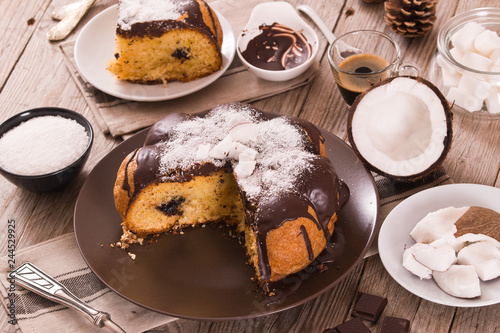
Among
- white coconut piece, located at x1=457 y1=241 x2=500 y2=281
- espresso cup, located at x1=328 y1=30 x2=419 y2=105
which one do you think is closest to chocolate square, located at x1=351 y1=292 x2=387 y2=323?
white coconut piece, located at x1=457 y1=241 x2=500 y2=281

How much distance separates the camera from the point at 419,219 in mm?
2209

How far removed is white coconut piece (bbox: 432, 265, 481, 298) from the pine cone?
5.19 feet

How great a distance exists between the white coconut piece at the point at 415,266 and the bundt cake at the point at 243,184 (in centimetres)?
29

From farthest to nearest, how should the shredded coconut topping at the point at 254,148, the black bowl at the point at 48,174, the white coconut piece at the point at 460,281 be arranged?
the black bowl at the point at 48,174
the shredded coconut topping at the point at 254,148
the white coconut piece at the point at 460,281

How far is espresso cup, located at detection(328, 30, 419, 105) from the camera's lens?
267cm

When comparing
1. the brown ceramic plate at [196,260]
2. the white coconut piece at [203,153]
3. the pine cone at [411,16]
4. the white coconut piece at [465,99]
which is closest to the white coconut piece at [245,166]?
the white coconut piece at [203,153]

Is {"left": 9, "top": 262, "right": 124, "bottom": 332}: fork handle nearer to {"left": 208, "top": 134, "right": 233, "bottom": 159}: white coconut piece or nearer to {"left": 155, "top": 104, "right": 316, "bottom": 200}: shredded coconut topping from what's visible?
{"left": 155, "top": 104, "right": 316, "bottom": 200}: shredded coconut topping

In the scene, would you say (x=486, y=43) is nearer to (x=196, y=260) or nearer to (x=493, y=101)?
(x=493, y=101)

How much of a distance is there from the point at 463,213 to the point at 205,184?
962 millimetres

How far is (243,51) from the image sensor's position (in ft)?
10.0

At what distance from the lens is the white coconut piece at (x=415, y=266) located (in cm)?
197

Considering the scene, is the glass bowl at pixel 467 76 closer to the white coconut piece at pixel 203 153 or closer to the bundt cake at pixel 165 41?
the bundt cake at pixel 165 41

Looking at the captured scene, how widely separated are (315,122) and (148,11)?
0.97m

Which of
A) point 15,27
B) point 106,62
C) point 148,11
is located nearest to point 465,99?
point 148,11
